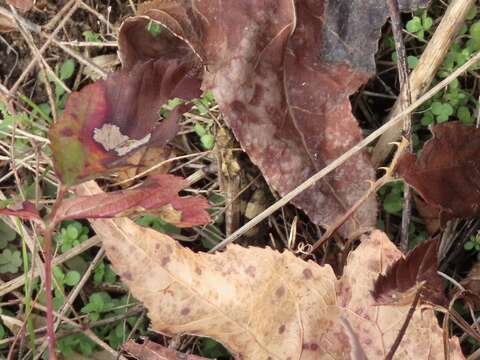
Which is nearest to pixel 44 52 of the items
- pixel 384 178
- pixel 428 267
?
pixel 384 178

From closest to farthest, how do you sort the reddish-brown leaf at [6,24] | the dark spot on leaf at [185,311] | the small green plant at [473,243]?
the dark spot on leaf at [185,311] → the small green plant at [473,243] → the reddish-brown leaf at [6,24]

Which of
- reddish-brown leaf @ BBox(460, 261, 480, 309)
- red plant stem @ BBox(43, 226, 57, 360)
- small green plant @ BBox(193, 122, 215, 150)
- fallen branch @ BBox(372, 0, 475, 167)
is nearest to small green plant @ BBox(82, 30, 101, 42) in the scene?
small green plant @ BBox(193, 122, 215, 150)

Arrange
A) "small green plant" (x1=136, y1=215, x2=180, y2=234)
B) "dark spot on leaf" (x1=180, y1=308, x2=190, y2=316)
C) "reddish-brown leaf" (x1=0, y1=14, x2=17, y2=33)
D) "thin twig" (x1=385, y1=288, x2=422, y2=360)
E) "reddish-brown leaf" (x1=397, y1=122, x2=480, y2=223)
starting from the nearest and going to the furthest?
"thin twig" (x1=385, y1=288, x2=422, y2=360), "dark spot on leaf" (x1=180, y1=308, x2=190, y2=316), "reddish-brown leaf" (x1=397, y1=122, x2=480, y2=223), "small green plant" (x1=136, y1=215, x2=180, y2=234), "reddish-brown leaf" (x1=0, y1=14, x2=17, y2=33)

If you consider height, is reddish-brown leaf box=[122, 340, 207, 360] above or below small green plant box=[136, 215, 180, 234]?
below

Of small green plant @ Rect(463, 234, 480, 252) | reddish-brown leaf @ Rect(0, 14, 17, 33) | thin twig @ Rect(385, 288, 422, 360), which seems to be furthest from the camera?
reddish-brown leaf @ Rect(0, 14, 17, 33)

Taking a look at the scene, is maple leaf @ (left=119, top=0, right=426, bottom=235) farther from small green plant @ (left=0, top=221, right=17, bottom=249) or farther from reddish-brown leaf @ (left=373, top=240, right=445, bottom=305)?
small green plant @ (left=0, top=221, right=17, bottom=249)

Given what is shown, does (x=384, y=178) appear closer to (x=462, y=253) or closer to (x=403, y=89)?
(x=403, y=89)

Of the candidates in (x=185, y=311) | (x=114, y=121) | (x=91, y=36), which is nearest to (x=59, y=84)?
(x=91, y=36)

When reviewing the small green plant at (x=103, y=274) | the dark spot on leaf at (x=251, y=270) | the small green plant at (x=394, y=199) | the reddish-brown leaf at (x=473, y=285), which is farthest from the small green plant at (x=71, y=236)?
the reddish-brown leaf at (x=473, y=285)

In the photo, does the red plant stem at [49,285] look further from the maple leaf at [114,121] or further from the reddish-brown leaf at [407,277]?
the reddish-brown leaf at [407,277]
